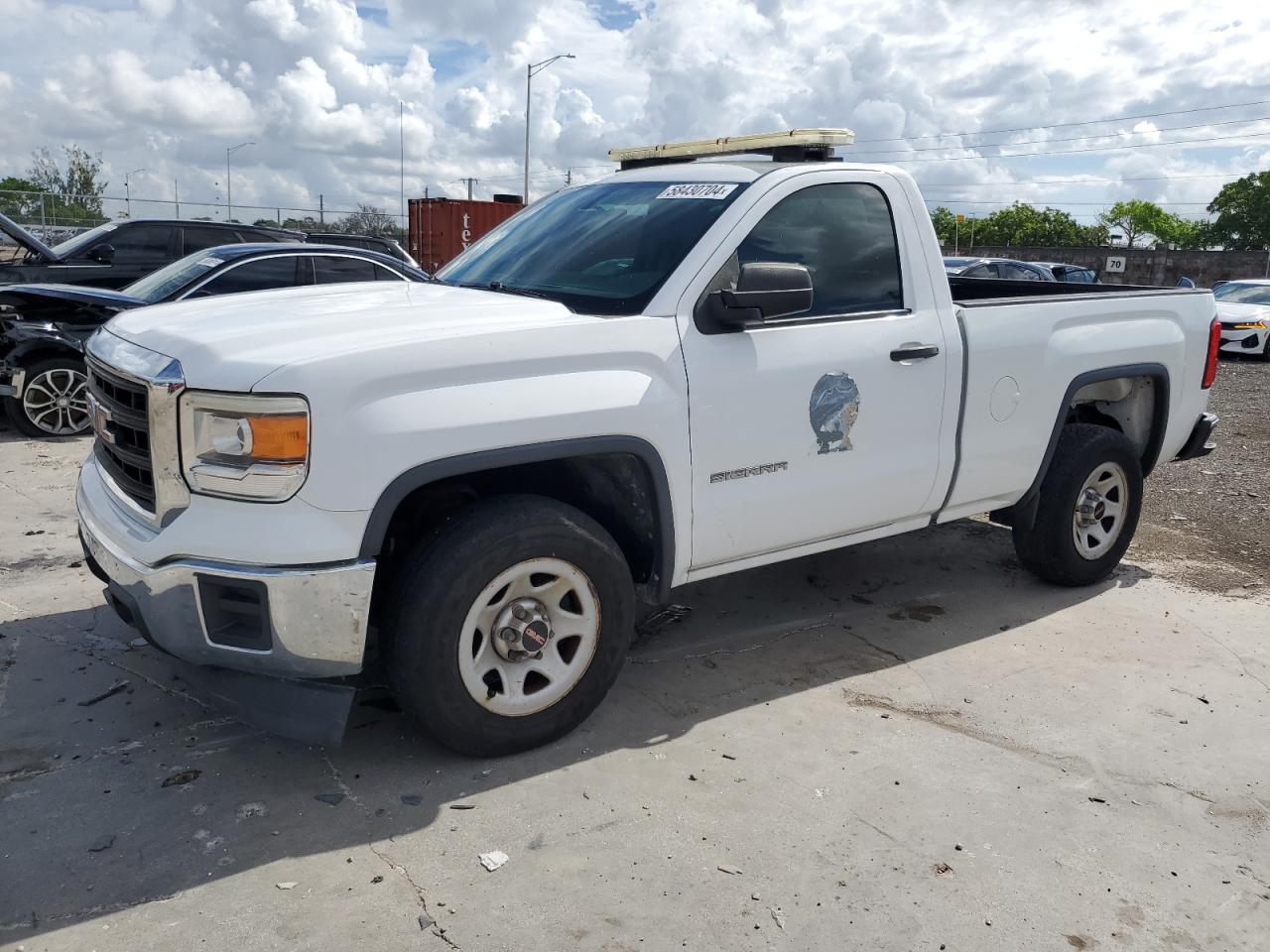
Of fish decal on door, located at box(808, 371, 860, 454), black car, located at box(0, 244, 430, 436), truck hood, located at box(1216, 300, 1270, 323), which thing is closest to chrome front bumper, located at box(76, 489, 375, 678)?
fish decal on door, located at box(808, 371, 860, 454)

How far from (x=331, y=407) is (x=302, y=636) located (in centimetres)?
68

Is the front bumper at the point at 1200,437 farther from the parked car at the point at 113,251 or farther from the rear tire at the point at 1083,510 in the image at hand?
the parked car at the point at 113,251

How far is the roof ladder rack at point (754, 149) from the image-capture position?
423 centimetres

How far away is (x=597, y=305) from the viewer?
3.68m

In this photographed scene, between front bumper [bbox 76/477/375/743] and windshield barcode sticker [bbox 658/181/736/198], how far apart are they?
196cm

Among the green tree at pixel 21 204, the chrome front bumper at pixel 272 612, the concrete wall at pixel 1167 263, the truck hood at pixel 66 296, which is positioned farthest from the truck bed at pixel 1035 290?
the concrete wall at pixel 1167 263

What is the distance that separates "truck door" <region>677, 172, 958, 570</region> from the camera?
366 centimetres

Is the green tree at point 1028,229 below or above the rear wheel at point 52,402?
above

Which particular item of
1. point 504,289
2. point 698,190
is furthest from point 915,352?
point 504,289

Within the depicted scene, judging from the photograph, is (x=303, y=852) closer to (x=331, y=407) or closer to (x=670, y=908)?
(x=670, y=908)

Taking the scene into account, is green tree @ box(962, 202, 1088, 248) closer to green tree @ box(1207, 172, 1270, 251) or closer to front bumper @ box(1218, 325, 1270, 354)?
green tree @ box(1207, 172, 1270, 251)

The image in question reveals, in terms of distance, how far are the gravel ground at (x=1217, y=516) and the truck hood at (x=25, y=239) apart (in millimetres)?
9252

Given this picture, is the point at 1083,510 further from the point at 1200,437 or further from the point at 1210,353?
the point at 1210,353

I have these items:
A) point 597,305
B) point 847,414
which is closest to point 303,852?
point 597,305
